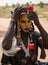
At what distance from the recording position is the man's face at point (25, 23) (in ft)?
14.9

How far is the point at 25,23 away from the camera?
15.0 feet

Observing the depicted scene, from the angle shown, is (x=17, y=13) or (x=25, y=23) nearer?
(x=17, y=13)

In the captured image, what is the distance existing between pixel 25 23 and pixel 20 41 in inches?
10.2

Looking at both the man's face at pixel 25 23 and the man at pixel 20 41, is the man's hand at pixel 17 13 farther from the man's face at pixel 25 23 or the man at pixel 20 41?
the man's face at pixel 25 23

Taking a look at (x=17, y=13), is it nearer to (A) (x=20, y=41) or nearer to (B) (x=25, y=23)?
(B) (x=25, y=23)

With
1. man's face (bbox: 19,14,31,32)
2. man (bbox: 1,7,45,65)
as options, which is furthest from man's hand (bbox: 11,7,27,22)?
man's face (bbox: 19,14,31,32)

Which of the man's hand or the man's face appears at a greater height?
the man's hand

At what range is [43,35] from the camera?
4410mm

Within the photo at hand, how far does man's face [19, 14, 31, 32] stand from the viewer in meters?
4.53

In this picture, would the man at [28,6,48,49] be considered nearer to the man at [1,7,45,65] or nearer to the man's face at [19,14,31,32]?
the man at [1,7,45,65]

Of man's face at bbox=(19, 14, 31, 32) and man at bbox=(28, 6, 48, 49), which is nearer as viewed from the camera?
man at bbox=(28, 6, 48, 49)

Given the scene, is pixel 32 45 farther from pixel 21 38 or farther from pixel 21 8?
pixel 21 8

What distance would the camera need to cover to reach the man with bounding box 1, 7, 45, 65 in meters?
4.36

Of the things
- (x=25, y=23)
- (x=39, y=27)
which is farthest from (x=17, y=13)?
(x=39, y=27)
